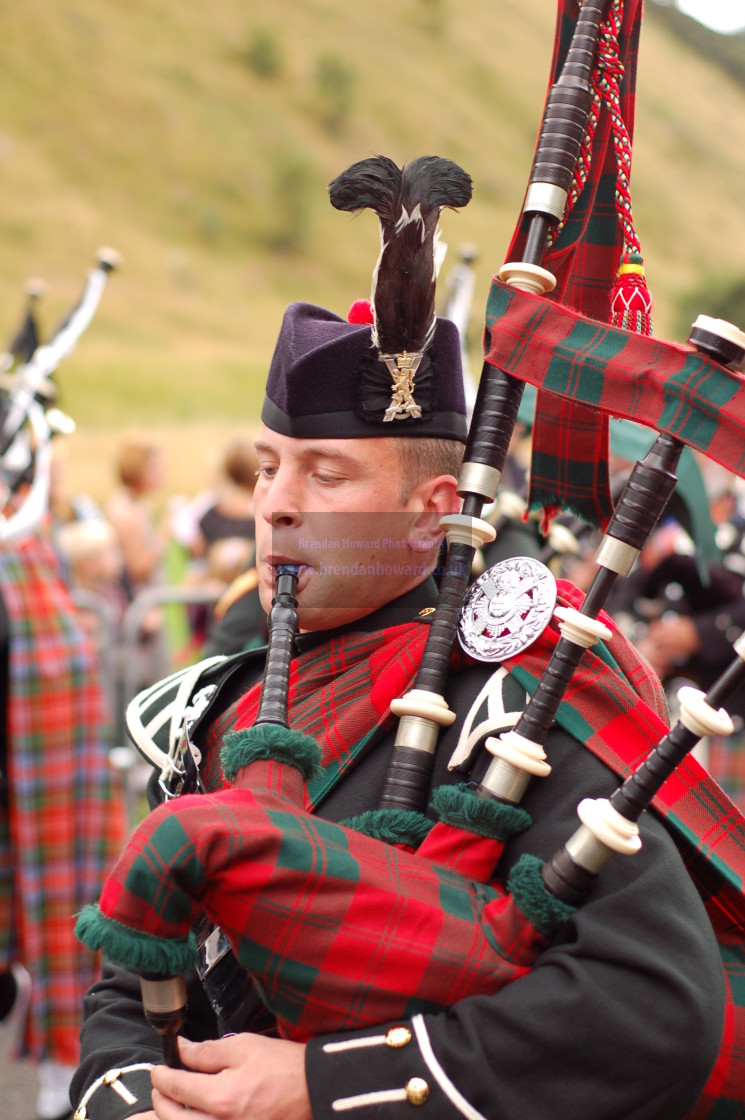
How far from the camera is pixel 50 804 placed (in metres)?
4.24

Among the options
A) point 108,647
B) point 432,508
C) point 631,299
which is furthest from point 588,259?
point 108,647

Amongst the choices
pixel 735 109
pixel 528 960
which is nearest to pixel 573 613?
pixel 528 960

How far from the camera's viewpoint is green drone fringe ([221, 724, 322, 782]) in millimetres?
1477

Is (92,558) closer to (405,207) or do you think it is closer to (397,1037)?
(405,207)

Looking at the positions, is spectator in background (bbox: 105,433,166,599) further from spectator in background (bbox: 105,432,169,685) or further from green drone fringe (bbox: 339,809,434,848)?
green drone fringe (bbox: 339,809,434,848)

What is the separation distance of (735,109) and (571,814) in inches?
2350

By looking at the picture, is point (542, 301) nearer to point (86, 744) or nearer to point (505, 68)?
point (86, 744)

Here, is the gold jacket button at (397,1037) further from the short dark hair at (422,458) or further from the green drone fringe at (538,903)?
the short dark hair at (422,458)

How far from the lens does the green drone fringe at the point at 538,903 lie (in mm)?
1319

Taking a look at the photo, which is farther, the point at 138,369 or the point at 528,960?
the point at 138,369

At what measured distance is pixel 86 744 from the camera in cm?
438

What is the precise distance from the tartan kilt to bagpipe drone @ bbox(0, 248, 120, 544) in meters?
3.27

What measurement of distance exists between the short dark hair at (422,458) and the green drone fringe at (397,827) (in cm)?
51

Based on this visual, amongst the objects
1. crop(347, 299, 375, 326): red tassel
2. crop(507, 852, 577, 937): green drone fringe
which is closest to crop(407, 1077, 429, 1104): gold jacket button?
crop(507, 852, 577, 937): green drone fringe
